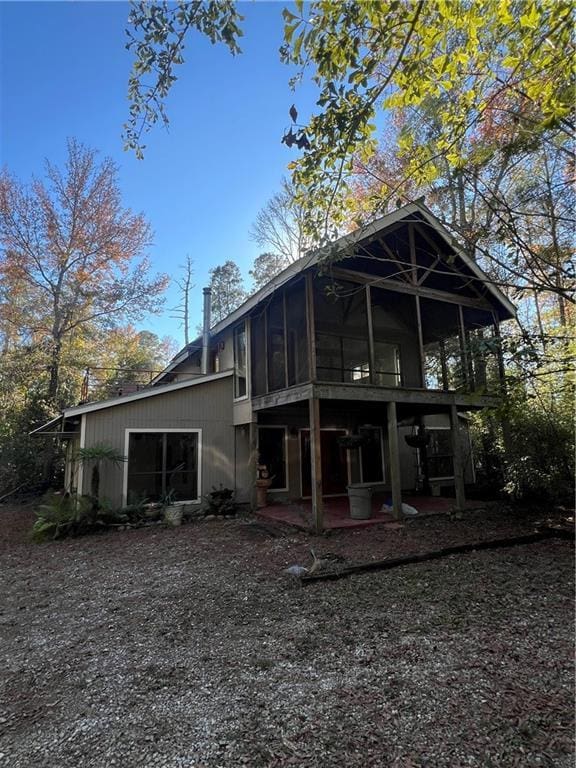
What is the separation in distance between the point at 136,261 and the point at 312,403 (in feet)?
48.3

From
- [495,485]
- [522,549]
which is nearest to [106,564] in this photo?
[522,549]

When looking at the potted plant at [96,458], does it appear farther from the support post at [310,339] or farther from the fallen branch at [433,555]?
the fallen branch at [433,555]

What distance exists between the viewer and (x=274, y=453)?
34.8 ft

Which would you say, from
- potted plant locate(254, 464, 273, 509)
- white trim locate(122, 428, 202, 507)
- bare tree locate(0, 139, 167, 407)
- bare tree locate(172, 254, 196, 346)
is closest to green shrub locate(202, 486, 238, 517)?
white trim locate(122, 428, 202, 507)

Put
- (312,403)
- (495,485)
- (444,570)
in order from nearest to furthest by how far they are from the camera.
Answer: (444,570) → (312,403) → (495,485)

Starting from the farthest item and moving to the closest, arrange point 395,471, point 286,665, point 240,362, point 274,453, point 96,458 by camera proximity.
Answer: point 240,362
point 274,453
point 96,458
point 395,471
point 286,665

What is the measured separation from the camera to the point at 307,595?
14.3 ft

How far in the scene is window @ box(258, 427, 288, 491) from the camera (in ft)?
34.4

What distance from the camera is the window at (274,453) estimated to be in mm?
10500

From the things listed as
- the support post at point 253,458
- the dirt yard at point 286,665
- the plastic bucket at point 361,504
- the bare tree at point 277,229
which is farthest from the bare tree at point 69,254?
the dirt yard at point 286,665

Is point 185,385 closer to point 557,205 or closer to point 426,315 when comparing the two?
point 426,315

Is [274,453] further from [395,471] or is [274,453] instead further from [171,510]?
[395,471]

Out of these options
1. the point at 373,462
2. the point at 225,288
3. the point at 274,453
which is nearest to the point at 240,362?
the point at 274,453

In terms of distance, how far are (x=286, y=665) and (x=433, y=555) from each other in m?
3.41
